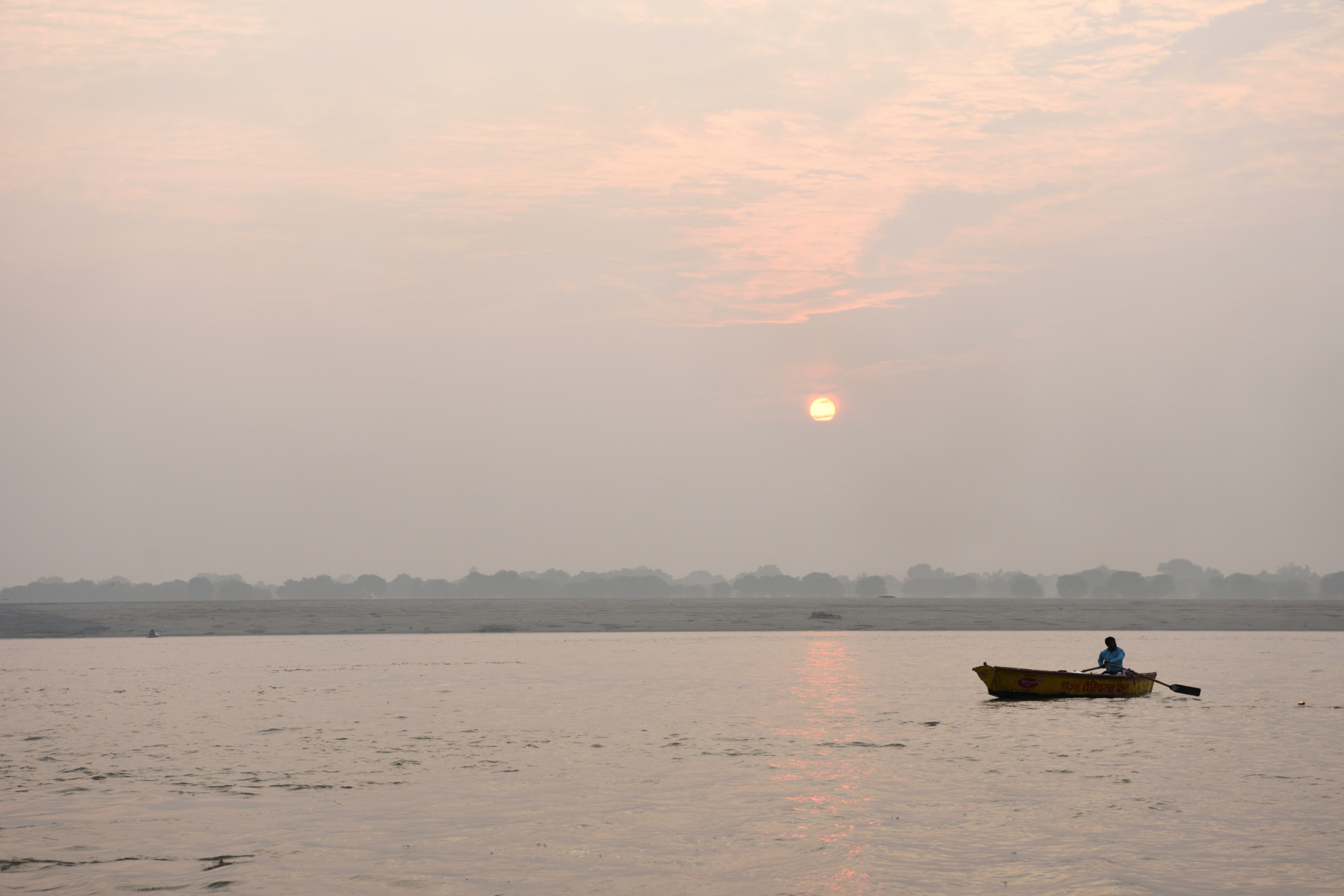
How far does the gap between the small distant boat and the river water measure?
2.05ft

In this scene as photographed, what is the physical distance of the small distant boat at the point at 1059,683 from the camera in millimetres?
42219

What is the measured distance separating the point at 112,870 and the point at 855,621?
385 ft

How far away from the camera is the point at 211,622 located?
401 ft

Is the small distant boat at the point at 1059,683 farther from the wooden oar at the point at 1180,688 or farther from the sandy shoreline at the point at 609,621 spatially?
the sandy shoreline at the point at 609,621

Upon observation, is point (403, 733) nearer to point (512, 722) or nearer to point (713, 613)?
point (512, 722)

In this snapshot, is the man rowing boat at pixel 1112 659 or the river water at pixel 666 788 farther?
the man rowing boat at pixel 1112 659

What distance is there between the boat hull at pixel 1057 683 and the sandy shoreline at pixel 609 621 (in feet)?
227

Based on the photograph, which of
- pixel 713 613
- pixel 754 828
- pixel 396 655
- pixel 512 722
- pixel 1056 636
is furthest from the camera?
pixel 713 613

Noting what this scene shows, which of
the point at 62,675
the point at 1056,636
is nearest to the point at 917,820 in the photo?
the point at 62,675

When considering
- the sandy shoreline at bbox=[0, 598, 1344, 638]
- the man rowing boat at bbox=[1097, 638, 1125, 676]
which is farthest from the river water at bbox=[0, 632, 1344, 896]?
the sandy shoreline at bbox=[0, 598, 1344, 638]

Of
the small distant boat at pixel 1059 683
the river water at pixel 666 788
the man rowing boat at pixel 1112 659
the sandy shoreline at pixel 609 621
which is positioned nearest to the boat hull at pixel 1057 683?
the small distant boat at pixel 1059 683

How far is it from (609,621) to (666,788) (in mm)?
108989

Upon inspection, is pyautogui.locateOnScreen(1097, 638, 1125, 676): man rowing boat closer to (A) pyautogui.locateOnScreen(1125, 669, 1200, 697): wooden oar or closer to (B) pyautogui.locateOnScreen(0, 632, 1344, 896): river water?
(A) pyautogui.locateOnScreen(1125, 669, 1200, 697): wooden oar

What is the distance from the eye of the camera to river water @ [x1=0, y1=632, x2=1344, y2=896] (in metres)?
16.9
